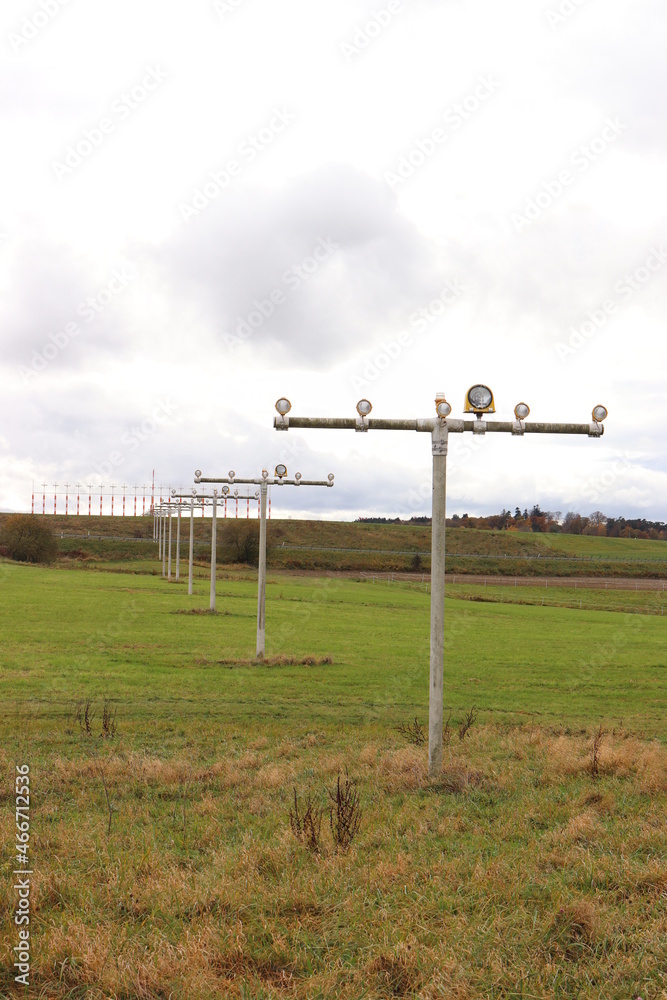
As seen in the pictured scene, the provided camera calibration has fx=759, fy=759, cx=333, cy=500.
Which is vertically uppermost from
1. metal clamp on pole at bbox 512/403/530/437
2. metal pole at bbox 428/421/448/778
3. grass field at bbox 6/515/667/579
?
metal clamp on pole at bbox 512/403/530/437

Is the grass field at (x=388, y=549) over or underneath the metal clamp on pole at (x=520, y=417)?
underneath

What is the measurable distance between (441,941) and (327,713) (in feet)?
35.4

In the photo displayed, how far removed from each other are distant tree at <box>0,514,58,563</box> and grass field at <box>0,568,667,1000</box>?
235 feet

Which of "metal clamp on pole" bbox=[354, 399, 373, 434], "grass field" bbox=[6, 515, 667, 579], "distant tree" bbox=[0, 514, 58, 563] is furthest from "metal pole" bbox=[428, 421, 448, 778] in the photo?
"grass field" bbox=[6, 515, 667, 579]

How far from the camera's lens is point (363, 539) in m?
132

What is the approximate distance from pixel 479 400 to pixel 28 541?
281 ft

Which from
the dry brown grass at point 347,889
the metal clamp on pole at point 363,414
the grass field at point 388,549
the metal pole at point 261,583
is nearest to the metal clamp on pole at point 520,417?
the metal clamp on pole at point 363,414

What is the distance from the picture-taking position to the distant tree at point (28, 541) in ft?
287

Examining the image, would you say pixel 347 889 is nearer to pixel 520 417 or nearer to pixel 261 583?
pixel 520 417

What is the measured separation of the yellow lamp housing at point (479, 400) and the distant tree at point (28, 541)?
8537cm

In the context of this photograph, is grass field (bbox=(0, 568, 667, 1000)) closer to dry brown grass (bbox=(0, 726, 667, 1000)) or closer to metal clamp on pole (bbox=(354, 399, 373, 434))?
dry brown grass (bbox=(0, 726, 667, 1000))

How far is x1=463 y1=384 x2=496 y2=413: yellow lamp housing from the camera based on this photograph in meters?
10.4

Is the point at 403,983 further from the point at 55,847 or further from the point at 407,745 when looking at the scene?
the point at 407,745

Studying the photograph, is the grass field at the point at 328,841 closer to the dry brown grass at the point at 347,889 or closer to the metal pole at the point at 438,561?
the dry brown grass at the point at 347,889
